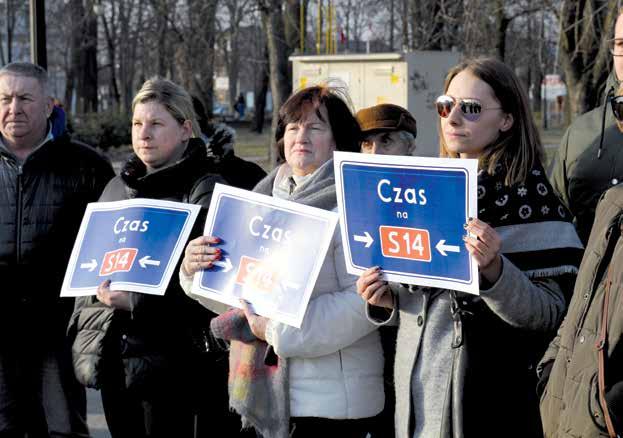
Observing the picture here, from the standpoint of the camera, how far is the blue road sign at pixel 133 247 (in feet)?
13.0

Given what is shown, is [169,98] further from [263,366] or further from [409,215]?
[409,215]

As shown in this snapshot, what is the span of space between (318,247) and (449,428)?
0.79 metres

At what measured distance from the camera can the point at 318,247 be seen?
338cm

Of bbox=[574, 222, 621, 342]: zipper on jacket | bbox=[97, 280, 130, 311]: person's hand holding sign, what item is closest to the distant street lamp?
bbox=[97, 280, 130, 311]: person's hand holding sign

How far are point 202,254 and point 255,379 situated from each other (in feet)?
1.69

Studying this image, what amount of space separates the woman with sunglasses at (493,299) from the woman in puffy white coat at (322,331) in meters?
0.25

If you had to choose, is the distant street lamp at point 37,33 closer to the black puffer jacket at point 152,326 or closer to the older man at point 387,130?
the older man at point 387,130

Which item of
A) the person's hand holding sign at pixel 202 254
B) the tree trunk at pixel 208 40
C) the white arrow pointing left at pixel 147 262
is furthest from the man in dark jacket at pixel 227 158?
the tree trunk at pixel 208 40

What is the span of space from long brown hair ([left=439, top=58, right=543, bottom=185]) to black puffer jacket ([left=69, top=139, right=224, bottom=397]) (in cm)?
145

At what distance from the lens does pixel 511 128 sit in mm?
3191

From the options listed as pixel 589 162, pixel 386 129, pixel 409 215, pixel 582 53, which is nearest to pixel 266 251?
pixel 409 215

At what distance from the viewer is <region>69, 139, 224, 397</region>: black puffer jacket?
4.07 meters

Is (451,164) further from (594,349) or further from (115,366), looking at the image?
(115,366)

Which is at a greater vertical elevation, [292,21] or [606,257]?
[292,21]
